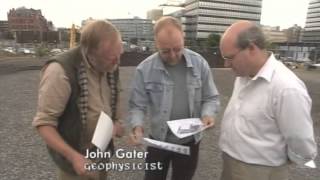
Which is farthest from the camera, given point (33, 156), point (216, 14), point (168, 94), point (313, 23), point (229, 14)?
point (313, 23)

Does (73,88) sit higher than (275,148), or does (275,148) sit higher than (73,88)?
(73,88)

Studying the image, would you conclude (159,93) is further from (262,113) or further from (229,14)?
(229,14)

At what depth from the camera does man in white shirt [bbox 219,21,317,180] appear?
2039 millimetres

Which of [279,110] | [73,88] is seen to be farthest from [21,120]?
[279,110]

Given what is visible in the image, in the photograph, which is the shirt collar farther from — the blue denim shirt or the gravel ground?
the gravel ground

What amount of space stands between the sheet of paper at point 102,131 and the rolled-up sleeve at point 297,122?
1035mm

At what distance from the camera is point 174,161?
301cm

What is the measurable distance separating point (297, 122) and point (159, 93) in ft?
3.59

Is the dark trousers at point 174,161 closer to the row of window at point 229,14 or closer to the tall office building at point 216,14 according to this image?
the tall office building at point 216,14

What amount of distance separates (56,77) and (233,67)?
3.44 ft

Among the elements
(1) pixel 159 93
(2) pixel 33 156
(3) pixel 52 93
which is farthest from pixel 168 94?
(2) pixel 33 156

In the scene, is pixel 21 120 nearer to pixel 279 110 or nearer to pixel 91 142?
pixel 91 142

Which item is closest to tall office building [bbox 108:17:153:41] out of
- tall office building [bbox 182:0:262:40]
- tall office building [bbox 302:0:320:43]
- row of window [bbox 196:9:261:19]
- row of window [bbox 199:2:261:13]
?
tall office building [bbox 182:0:262:40]

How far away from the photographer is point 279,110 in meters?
2.06
